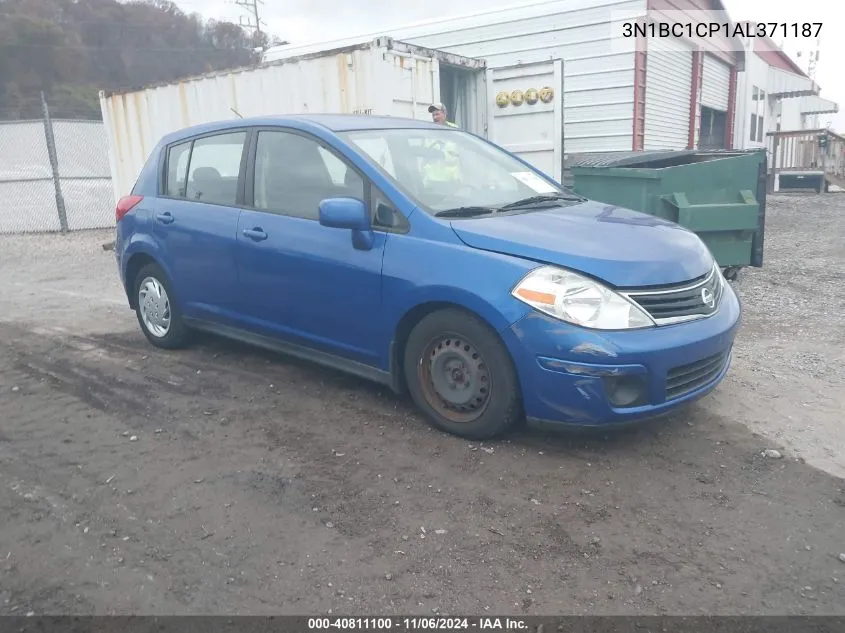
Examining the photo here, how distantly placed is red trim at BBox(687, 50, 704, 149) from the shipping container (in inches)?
283

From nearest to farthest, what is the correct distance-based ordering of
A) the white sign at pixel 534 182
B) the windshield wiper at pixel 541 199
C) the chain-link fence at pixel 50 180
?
the windshield wiper at pixel 541 199, the white sign at pixel 534 182, the chain-link fence at pixel 50 180

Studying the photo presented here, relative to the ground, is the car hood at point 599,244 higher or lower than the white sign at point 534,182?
lower

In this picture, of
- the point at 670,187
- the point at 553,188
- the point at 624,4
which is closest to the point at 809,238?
the point at 624,4

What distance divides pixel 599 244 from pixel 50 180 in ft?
42.2

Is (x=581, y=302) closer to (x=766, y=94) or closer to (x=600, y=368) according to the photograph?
(x=600, y=368)

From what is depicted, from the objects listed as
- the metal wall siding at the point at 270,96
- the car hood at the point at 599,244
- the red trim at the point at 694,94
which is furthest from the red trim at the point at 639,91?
the car hood at the point at 599,244

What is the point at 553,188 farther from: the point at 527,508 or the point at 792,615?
the point at 792,615

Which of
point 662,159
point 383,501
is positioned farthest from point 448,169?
point 662,159

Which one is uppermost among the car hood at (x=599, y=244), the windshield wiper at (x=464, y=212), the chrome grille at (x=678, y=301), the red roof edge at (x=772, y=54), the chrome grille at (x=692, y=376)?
the red roof edge at (x=772, y=54)

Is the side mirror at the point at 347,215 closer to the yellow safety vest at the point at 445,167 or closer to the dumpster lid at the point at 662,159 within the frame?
the yellow safety vest at the point at 445,167

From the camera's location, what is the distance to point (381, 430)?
155 inches

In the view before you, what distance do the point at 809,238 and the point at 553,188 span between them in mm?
8576

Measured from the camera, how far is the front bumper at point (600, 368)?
328 cm

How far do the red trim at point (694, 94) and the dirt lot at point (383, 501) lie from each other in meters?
12.2
